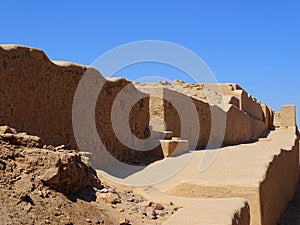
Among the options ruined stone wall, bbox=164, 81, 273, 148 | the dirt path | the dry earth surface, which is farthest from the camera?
ruined stone wall, bbox=164, 81, 273, 148

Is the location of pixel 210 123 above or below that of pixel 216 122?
below

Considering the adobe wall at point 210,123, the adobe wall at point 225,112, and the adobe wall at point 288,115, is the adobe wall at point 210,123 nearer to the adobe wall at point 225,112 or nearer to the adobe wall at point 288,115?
the adobe wall at point 225,112

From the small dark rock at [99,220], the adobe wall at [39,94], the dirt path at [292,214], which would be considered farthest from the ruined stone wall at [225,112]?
the small dark rock at [99,220]

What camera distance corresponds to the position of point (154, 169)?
23.6ft

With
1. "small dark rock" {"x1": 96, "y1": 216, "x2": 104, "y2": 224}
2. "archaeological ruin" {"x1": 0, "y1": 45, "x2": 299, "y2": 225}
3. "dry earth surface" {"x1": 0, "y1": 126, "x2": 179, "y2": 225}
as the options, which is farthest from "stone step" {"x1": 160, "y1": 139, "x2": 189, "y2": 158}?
"small dark rock" {"x1": 96, "y1": 216, "x2": 104, "y2": 224}

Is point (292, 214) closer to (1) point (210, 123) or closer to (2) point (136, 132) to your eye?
(2) point (136, 132)

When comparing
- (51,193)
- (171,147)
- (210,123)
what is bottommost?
(51,193)

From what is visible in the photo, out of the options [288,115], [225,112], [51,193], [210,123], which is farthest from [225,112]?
[51,193]

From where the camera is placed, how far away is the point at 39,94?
5.38 meters

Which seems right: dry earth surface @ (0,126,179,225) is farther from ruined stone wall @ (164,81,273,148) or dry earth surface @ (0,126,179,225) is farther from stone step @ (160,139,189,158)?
ruined stone wall @ (164,81,273,148)

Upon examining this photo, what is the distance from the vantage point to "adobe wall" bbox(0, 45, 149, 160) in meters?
4.86

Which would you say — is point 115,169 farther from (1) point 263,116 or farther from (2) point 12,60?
(1) point 263,116

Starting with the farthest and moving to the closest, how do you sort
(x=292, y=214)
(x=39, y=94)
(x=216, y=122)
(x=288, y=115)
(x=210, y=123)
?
(x=288, y=115) → (x=216, y=122) → (x=210, y=123) → (x=292, y=214) → (x=39, y=94)

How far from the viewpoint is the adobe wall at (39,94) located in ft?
15.9
